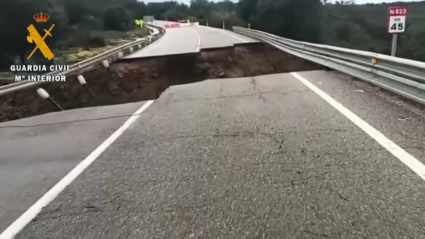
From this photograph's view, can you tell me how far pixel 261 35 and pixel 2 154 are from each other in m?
31.4

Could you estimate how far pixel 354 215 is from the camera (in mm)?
3643

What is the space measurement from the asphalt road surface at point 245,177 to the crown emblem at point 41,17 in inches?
701

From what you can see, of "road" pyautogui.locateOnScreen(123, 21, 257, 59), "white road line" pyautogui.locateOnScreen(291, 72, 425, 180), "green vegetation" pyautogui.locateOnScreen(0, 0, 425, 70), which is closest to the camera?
"white road line" pyautogui.locateOnScreen(291, 72, 425, 180)

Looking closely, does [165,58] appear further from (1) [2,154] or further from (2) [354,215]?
(2) [354,215]

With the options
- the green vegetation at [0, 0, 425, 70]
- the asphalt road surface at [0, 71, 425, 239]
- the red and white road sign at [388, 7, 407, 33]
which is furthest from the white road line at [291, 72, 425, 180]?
the green vegetation at [0, 0, 425, 70]

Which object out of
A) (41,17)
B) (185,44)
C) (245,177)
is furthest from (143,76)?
(245,177)

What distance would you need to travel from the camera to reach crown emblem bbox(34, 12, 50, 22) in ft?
77.8

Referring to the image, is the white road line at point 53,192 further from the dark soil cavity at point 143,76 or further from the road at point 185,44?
the road at point 185,44

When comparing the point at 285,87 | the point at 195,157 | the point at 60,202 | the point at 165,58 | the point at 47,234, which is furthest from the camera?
the point at 165,58

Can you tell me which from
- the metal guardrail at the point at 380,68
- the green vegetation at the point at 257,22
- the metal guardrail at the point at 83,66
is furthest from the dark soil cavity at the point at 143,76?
the green vegetation at the point at 257,22

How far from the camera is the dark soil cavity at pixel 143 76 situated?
41.9 ft

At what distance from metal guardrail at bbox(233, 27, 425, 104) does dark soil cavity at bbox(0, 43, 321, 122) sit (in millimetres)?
1864

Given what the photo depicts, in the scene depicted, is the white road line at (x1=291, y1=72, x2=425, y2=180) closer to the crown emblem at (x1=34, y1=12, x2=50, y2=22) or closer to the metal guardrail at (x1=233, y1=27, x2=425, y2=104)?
the metal guardrail at (x1=233, y1=27, x2=425, y2=104)

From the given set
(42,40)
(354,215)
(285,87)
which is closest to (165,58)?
(42,40)
